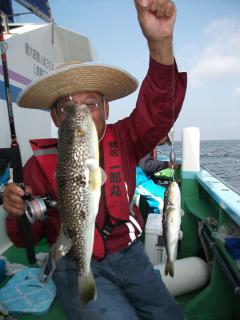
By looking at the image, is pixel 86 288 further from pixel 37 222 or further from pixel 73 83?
pixel 73 83

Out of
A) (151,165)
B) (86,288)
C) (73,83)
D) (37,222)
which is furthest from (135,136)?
(151,165)

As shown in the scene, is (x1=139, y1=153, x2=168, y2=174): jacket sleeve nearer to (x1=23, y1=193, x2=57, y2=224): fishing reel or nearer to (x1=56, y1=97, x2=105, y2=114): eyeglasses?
(x1=56, y1=97, x2=105, y2=114): eyeglasses

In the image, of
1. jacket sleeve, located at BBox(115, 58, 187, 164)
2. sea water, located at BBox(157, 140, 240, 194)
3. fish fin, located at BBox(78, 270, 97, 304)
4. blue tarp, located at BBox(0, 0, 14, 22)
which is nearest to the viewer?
fish fin, located at BBox(78, 270, 97, 304)

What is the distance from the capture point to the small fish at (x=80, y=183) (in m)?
1.50

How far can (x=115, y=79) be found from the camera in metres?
2.45

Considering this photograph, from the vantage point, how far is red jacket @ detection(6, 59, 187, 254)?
2.23 m

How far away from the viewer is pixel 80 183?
1.53m

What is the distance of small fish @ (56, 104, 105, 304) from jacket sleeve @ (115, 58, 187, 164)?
0.85m

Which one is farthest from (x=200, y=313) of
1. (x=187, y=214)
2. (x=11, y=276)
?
(x=11, y=276)

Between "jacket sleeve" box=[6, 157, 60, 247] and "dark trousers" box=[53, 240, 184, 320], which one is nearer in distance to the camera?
"dark trousers" box=[53, 240, 184, 320]

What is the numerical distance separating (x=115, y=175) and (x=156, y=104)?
2.23 feet

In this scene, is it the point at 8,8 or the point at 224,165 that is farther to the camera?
the point at 224,165

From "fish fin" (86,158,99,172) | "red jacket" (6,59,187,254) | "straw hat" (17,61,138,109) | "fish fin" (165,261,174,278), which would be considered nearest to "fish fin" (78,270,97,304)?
"fish fin" (86,158,99,172)

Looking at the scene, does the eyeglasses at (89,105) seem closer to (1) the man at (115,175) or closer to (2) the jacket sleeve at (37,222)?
(1) the man at (115,175)
